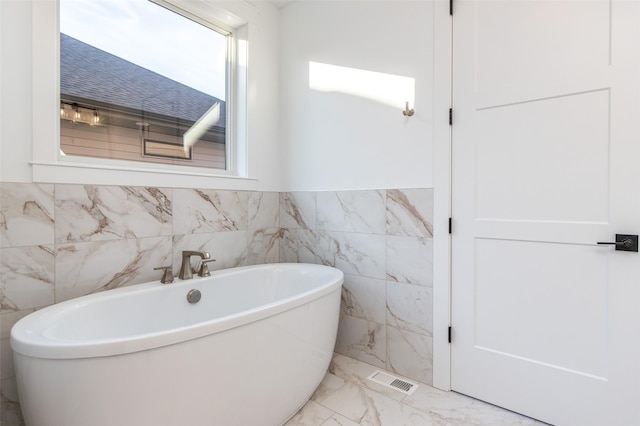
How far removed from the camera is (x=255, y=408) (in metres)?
1.40

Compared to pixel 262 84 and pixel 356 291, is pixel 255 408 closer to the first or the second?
pixel 356 291

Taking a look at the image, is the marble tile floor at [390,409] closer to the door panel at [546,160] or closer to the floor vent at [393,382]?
the floor vent at [393,382]

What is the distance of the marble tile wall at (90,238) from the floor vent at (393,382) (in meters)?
1.29

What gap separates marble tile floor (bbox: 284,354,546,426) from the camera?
164 cm

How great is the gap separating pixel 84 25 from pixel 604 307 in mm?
3101

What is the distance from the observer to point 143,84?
213 cm

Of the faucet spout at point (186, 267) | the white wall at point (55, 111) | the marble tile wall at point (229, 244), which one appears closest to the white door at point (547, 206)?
the marble tile wall at point (229, 244)

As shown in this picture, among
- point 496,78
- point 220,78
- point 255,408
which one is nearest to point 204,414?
point 255,408

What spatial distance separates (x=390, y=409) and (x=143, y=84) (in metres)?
2.50

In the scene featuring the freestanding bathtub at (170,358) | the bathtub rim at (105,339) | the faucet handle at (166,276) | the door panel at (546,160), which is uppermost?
the door panel at (546,160)

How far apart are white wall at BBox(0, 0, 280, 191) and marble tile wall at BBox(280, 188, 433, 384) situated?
20.9 inches

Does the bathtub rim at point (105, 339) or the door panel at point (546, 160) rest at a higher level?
the door panel at point (546, 160)

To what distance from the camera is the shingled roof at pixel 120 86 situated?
5.90 ft

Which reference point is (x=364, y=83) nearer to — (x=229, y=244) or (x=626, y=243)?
(x=229, y=244)
